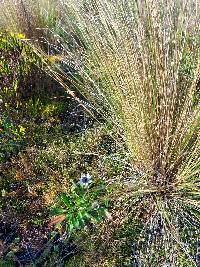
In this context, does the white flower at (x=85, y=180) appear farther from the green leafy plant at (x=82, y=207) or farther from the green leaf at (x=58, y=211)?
the green leaf at (x=58, y=211)

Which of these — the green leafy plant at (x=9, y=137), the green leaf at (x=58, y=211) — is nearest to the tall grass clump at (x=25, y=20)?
the green leafy plant at (x=9, y=137)

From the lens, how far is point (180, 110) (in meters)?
2.05

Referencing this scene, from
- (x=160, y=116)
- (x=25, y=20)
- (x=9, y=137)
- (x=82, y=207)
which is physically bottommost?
(x=82, y=207)

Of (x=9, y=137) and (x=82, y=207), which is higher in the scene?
(x=9, y=137)

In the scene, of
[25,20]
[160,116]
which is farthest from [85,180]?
[25,20]

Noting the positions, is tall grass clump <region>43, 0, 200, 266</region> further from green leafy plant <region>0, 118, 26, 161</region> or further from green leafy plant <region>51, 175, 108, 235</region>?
green leafy plant <region>0, 118, 26, 161</region>

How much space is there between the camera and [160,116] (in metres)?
1.98

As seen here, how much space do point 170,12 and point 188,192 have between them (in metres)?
0.88

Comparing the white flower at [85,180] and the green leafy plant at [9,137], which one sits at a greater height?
the green leafy plant at [9,137]

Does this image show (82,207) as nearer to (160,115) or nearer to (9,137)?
(160,115)

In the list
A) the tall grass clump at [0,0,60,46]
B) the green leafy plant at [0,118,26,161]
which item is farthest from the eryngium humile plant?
the tall grass clump at [0,0,60,46]

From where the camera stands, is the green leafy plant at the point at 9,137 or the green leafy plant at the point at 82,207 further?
the green leafy plant at the point at 9,137

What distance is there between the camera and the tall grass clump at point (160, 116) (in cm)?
192

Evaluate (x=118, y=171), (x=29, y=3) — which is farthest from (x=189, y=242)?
(x=29, y=3)
